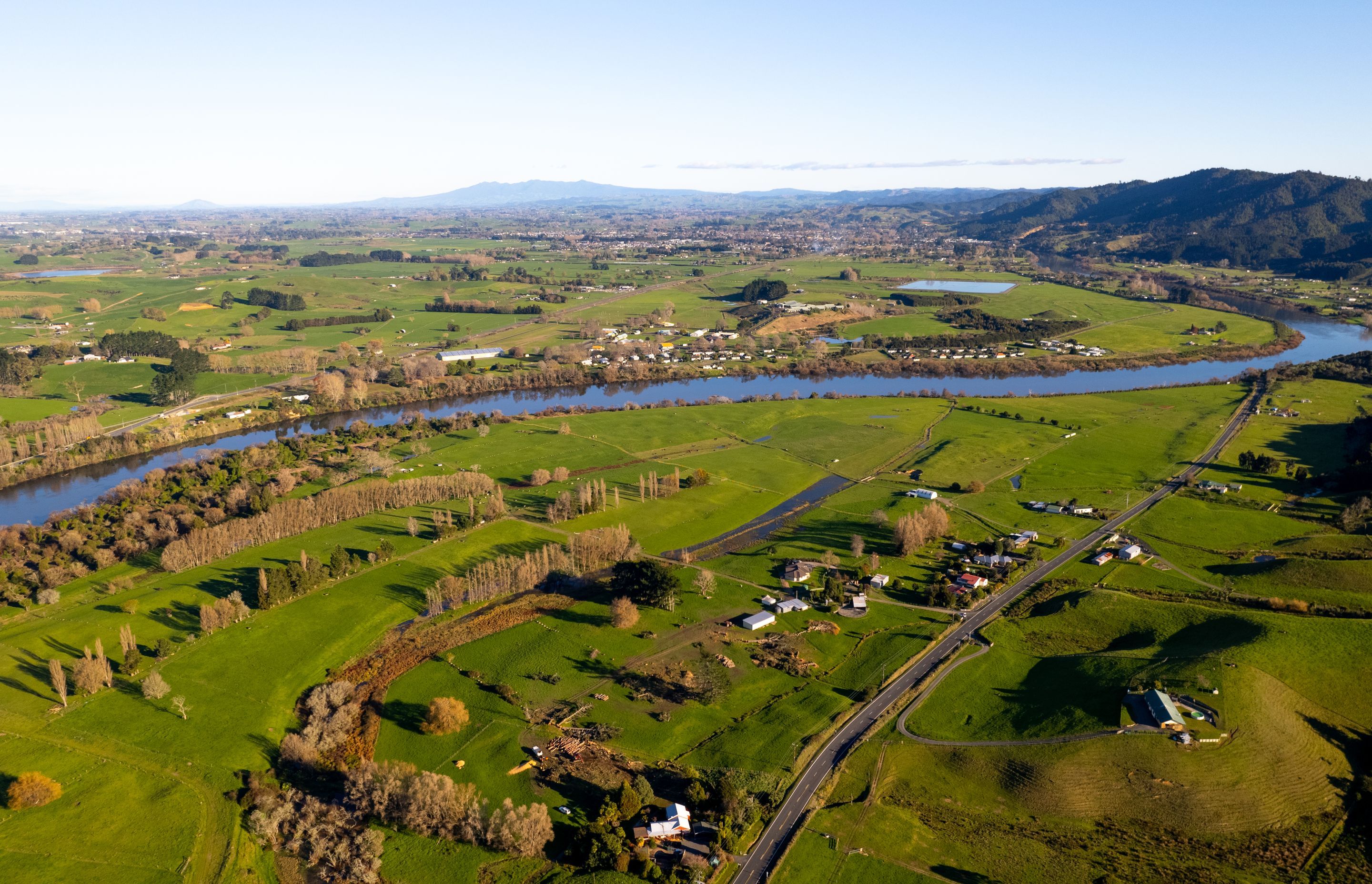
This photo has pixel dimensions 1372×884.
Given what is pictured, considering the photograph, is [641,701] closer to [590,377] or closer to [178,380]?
[590,377]

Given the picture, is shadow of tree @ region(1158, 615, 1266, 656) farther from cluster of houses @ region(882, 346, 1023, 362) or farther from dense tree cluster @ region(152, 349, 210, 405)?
dense tree cluster @ region(152, 349, 210, 405)

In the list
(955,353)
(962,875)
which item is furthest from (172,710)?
(955,353)

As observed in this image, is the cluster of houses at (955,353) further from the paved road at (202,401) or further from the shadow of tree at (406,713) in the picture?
the shadow of tree at (406,713)

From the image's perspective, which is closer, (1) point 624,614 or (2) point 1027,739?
(2) point 1027,739

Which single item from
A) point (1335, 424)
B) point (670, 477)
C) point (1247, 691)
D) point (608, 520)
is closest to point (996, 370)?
point (1335, 424)

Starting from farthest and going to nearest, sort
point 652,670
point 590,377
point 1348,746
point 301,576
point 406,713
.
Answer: point 590,377, point 301,576, point 652,670, point 406,713, point 1348,746

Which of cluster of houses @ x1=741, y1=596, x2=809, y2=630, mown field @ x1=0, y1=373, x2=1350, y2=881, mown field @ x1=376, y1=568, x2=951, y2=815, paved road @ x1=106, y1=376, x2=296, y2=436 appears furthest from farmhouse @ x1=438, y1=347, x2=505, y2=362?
cluster of houses @ x1=741, y1=596, x2=809, y2=630

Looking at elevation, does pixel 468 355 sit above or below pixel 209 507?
above
